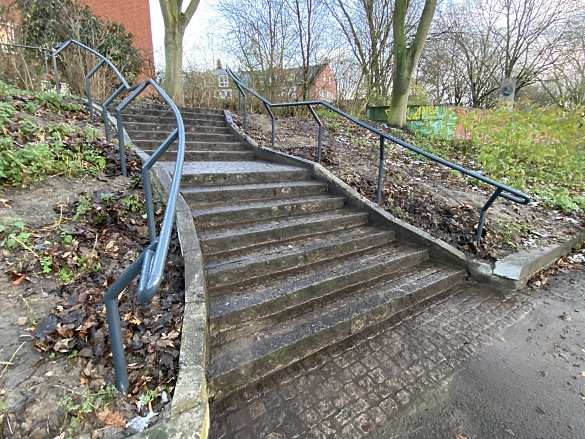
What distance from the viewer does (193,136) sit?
529 cm

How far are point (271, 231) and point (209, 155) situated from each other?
2.27 meters

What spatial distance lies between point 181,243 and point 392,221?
2.32m

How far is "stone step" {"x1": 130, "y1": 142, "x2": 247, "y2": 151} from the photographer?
4.61m

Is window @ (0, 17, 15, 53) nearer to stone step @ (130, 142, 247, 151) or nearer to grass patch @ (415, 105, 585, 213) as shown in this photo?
stone step @ (130, 142, 247, 151)

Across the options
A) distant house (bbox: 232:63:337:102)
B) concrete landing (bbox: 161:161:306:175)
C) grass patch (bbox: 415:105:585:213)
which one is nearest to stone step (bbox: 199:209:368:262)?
concrete landing (bbox: 161:161:306:175)

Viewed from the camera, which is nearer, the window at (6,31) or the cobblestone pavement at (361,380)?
the cobblestone pavement at (361,380)

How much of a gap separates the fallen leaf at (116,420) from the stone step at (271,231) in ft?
4.27

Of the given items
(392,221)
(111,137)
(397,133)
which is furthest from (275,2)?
(392,221)

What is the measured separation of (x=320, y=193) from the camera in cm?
400

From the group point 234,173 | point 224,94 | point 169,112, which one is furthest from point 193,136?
point 224,94

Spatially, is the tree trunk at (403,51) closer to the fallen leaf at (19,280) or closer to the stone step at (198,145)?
the stone step at (198,145)

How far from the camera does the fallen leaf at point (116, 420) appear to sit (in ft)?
4.63

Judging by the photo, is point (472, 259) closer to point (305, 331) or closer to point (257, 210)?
point (305, 331)

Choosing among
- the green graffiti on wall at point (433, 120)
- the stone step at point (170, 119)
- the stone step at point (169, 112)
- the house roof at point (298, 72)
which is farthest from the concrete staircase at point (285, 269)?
the house roof at point (298, 72)
